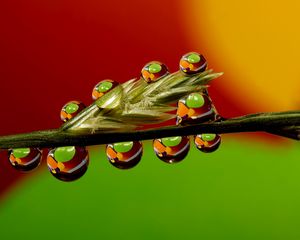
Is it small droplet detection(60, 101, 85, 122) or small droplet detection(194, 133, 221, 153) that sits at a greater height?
small droplet detection(60, 101, 85, 122)

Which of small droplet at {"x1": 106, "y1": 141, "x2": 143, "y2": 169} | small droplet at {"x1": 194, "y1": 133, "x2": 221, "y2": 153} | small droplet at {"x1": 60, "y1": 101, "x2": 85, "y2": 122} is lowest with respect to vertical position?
small droplet at {"x1": 194, "y1": 133, "x2": 221, "y2": 153}

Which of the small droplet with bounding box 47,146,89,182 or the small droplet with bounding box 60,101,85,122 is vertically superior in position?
the small droplet with bounding box 60,101,85,122

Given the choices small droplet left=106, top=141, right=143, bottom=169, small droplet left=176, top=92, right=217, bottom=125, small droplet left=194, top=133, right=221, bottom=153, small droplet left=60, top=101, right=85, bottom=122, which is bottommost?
small droplet left=194, top=133, right=221, bottom=153

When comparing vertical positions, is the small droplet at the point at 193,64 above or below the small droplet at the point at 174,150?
above

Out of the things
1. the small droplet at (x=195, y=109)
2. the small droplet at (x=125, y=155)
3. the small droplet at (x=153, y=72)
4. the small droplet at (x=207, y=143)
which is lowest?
the small droplet at (x=207, y=143)
